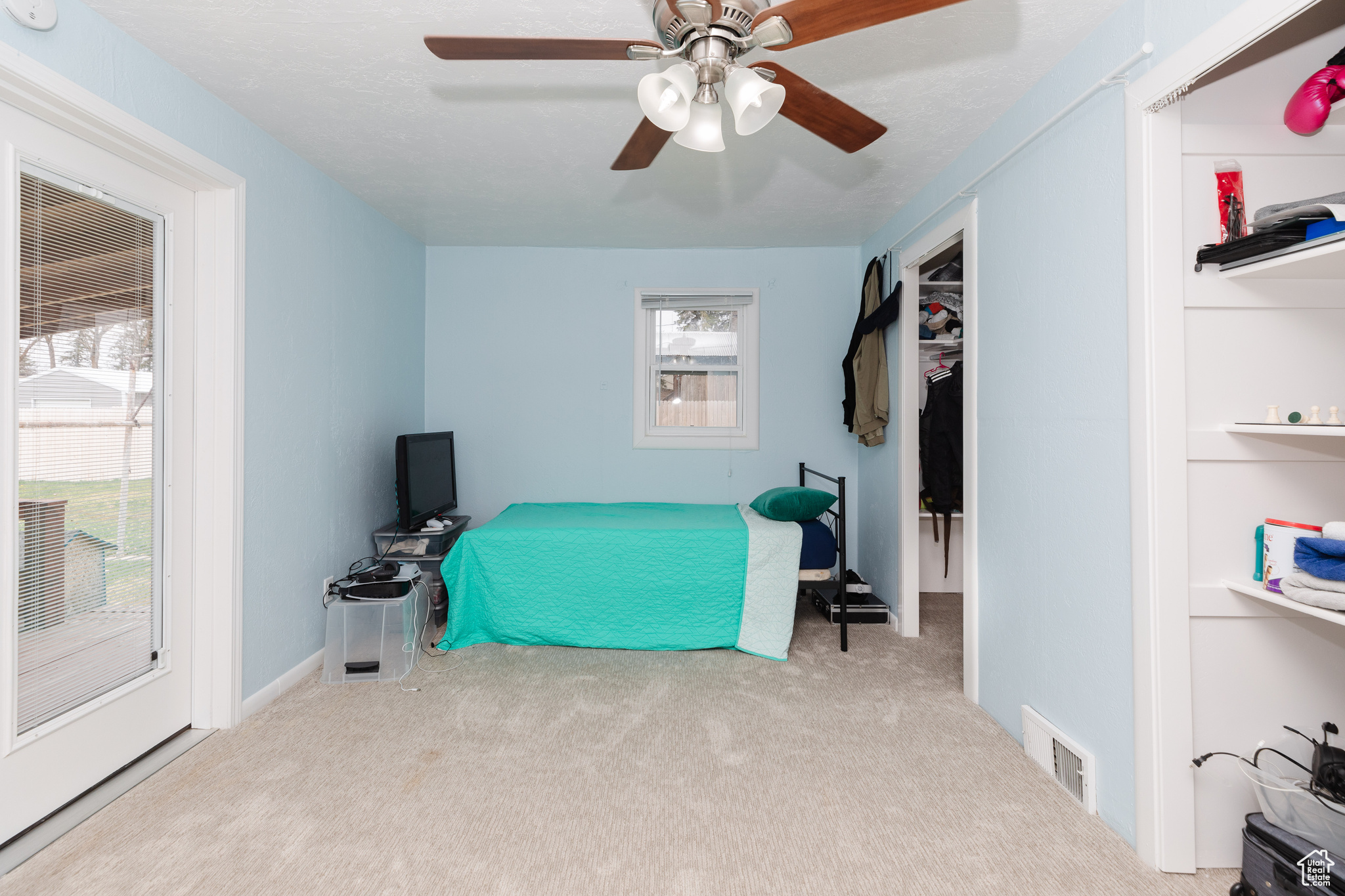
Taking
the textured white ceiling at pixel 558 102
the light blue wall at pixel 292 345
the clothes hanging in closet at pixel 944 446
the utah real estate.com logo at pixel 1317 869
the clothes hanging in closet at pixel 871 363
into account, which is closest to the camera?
the utah real estate.com logo at pixel 1317 869

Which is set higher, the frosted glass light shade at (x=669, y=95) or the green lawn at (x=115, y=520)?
the frosted glass light shade at (x=669, y=95)

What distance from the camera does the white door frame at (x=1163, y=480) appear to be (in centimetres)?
164

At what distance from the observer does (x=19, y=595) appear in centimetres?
175

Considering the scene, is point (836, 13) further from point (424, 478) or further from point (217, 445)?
point (424, 478)

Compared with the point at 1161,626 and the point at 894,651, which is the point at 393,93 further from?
the point at 894,651

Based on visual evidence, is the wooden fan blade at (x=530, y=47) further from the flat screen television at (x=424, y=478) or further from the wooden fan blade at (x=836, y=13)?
the flat screen television at (x=424, y=478)

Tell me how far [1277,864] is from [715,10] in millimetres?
2255

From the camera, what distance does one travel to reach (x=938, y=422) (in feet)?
13.4

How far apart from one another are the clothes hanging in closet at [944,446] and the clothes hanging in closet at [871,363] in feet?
1.58

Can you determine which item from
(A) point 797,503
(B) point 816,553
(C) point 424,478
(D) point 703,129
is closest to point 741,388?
(A) point 797,503

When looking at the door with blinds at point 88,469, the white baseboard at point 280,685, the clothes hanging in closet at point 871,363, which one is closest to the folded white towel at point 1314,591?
the clothes hanging in closet at point 871,363

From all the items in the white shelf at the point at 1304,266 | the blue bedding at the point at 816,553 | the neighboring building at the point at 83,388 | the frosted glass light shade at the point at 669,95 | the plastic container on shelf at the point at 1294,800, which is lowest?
the plastic container on shelf at the point at 1294,800

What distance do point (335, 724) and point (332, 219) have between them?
2325 mm

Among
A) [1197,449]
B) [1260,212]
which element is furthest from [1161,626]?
[1260,212]
